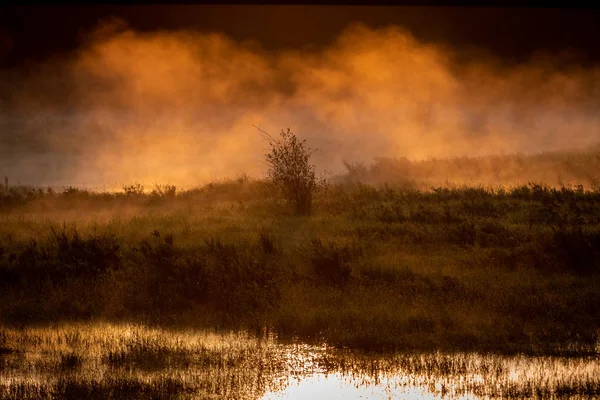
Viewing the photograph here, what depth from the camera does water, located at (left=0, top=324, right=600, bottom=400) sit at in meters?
9.59

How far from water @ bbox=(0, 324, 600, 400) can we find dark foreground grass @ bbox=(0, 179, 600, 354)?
1.63 ft

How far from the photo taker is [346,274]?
57.2 ft

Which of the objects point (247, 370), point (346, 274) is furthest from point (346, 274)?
point (247, 370)

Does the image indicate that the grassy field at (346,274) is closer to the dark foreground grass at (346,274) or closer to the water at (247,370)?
the dark foreground grass at (346,274)

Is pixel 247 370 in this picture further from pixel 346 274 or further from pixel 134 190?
pixel 134 190

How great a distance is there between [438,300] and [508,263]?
185 inches

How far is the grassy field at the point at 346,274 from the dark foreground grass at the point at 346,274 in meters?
0.05

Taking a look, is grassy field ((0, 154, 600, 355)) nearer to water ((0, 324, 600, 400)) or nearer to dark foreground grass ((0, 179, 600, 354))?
dark foreground grass ((0, 179, 600, 354))

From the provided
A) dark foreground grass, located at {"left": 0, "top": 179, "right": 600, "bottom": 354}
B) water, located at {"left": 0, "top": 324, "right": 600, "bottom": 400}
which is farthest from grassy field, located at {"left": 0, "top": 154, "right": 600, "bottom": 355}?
water, located at {"left": 0, "top": 324, "right": 600, "bottom": 400}

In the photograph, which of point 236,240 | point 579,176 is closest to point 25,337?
point 236,240

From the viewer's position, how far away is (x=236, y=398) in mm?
9336

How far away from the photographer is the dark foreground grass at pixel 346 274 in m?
13.7

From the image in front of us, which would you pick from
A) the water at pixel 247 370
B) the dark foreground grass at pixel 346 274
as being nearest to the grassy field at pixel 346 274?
the dark foreground grass at pixel 346 274

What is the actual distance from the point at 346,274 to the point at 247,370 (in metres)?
6.97
